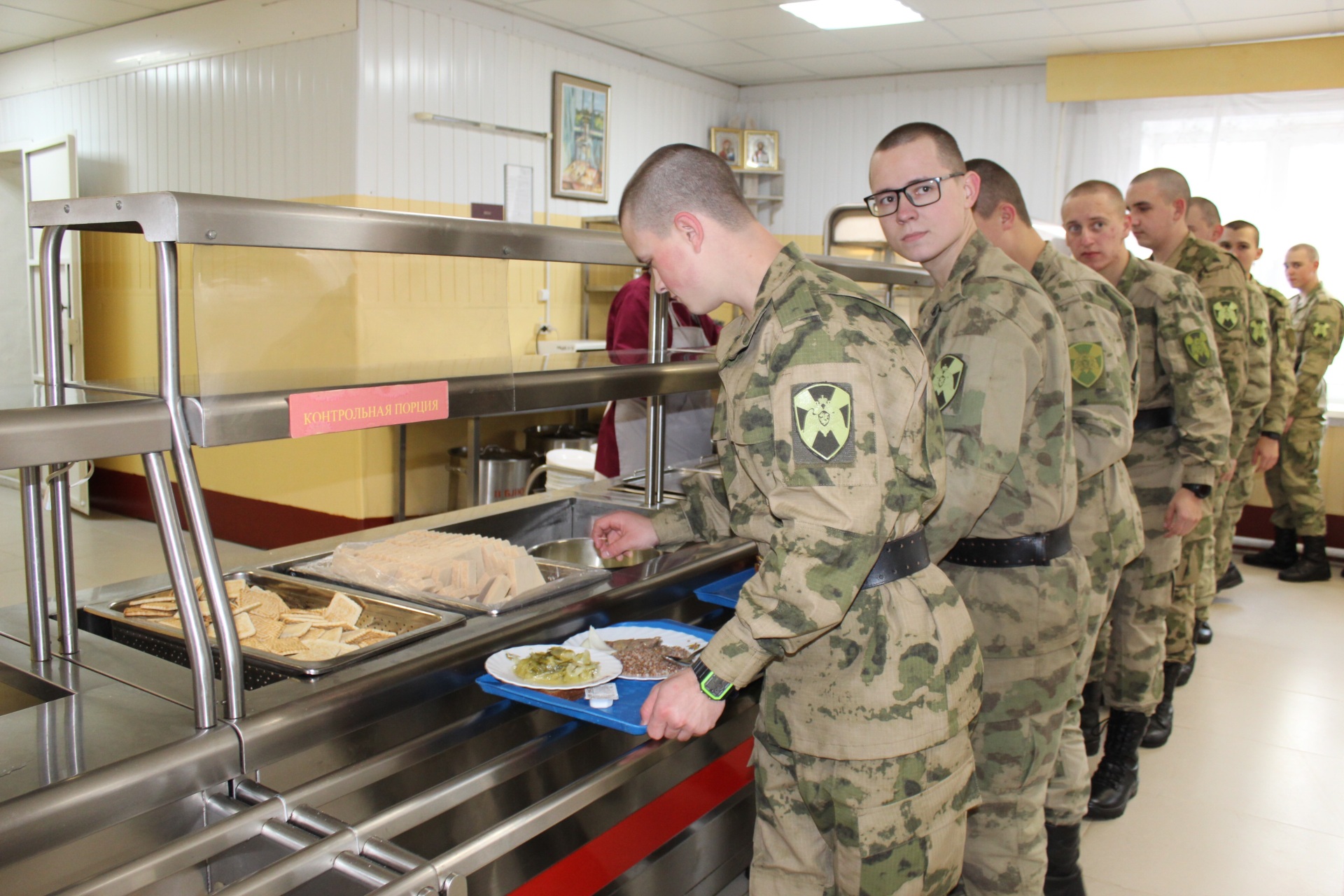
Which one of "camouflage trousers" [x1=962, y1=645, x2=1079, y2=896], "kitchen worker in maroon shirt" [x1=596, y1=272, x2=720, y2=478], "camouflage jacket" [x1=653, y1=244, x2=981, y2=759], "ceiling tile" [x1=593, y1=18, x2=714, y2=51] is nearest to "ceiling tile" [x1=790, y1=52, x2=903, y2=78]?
"ceiling tile" [x1=593, y1=18, x2=714, y2=51]

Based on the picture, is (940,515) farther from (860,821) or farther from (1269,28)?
(1269,28)

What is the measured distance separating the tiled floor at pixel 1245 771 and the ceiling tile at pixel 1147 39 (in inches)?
130

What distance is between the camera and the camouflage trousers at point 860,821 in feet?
4.75

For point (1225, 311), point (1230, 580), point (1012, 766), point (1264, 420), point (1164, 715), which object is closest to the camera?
point (1012, 766)

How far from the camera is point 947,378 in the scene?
1.92 m

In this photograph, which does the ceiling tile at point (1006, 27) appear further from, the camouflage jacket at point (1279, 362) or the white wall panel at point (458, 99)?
the white wall panel at point (458, 99)

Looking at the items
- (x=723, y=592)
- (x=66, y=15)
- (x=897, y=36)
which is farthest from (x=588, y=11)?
(x=723, y=592)

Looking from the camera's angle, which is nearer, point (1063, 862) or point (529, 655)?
point (529, 655)

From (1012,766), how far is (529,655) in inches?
43.2

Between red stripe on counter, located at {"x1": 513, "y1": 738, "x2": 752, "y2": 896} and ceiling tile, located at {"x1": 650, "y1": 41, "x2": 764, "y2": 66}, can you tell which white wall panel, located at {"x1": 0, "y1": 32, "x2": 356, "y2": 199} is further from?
red stripe on counter, located at {"x1": 513, "y1": 738, "x2": 752, "y2": 896}

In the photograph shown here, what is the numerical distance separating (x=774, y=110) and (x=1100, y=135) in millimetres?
2465

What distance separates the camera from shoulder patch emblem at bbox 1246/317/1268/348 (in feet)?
13.9

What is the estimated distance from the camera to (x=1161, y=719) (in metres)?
3.58

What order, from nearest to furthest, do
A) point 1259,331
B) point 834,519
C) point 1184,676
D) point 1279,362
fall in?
point 834,519
point 1184,676
point 1259,331
point 1279,362
